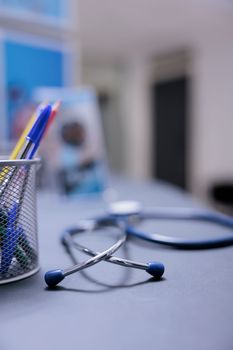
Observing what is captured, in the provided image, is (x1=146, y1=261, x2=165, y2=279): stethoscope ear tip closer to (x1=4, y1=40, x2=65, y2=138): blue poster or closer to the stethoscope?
the stethoscope

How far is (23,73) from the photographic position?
1.09m

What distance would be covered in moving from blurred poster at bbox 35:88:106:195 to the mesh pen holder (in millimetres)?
540

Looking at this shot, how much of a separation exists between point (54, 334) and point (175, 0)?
Result: 10.3 ft

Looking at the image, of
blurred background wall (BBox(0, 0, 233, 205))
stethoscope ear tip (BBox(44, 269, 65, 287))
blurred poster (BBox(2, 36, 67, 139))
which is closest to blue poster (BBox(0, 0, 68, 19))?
blurred poster (BBox(2, 36, 67, 139))

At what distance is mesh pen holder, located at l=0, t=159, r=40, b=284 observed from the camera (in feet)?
1.19

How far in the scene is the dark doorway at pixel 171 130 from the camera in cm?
452

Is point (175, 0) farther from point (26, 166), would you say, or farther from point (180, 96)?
point (26, 166)

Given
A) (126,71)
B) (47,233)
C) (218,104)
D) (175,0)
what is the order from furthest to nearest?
(126,71) < (218,104) < (175,0) < (47,233)

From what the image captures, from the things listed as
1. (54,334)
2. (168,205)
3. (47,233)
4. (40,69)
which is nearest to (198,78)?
(40,69)

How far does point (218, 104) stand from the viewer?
13.0 ft

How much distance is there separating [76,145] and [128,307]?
712 millimetres

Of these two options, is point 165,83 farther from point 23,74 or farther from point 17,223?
point 17,223

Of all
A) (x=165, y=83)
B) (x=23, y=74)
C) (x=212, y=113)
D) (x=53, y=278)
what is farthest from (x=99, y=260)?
(x=165, y=83)

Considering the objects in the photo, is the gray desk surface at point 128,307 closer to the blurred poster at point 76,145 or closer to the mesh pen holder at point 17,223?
the mesh pen holder at point 17,223
